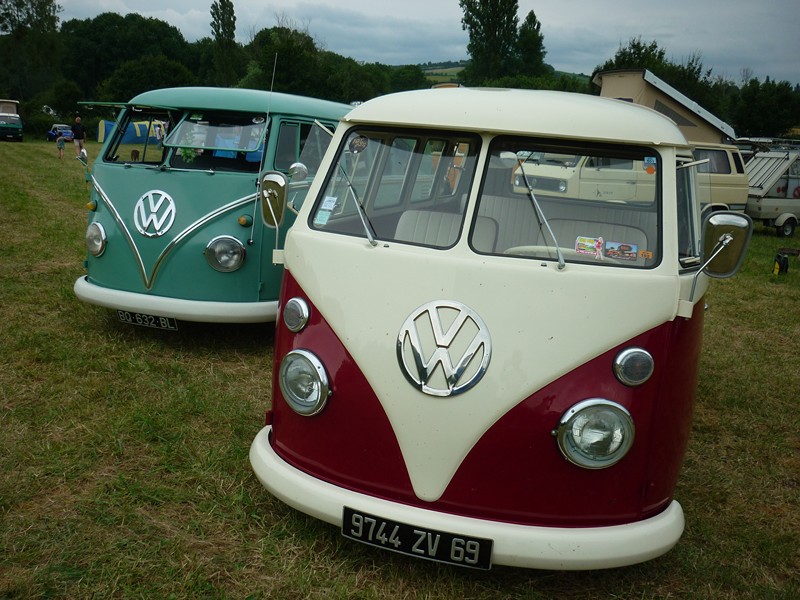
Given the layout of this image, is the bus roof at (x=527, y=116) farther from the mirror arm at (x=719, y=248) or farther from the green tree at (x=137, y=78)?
the green tree at (x=137, y=78)

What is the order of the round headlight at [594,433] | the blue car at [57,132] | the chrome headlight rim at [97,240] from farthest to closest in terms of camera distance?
the blue car at [57,132]
the chrome headlight rim at [97,240]
the round headlight at [594,433]

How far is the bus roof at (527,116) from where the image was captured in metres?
2.86

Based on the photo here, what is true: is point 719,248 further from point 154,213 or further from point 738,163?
point 738,163

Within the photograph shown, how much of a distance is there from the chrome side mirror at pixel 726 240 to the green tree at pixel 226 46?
48483mm

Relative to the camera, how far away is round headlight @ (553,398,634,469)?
2.54m

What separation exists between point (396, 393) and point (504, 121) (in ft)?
3.82

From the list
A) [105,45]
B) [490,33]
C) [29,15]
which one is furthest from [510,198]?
[105,45]

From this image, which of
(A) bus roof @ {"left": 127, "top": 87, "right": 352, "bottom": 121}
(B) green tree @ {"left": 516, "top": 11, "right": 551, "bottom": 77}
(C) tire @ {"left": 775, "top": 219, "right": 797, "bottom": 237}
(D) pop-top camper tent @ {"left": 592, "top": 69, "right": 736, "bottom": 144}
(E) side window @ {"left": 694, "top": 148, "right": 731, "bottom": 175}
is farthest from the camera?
(B) green tree @ {"left": 516, "top": 11, "right": 551, "bottom": 77}

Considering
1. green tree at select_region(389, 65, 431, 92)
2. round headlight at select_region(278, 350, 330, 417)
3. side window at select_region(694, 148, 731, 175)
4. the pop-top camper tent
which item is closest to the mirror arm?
round headlight at select_region(278, 350, 330, 417)

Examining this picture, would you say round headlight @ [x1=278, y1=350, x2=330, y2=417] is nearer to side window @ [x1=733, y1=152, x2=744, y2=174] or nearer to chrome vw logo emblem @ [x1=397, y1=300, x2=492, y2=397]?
chrome vw logo emblem @ [x1=397, y1=300, x2=492, y2=397]

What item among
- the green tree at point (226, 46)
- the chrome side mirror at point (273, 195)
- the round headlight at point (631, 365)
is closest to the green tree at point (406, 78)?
the green tree at point (226, 46)

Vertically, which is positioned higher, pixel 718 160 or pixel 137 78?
pixel 137 78

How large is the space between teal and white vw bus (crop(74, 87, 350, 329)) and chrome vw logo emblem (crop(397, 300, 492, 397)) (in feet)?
8.49

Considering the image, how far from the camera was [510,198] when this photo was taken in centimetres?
291
